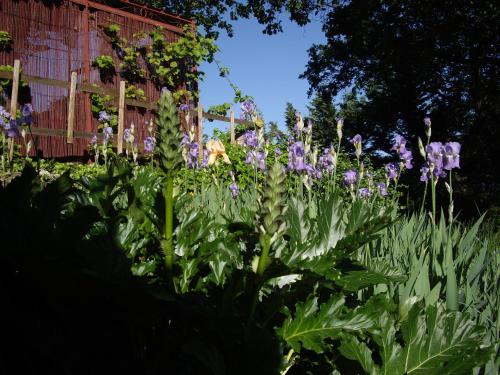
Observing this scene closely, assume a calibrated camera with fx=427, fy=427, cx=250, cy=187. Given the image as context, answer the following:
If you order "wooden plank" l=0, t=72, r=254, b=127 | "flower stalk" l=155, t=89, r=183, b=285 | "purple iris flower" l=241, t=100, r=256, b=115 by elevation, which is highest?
"wooden plank" l=0, t=72, r=254, b=127

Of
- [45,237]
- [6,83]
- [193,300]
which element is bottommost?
[193,300]

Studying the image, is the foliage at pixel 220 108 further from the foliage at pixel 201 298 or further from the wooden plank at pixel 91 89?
the foliage at pixel 201 298

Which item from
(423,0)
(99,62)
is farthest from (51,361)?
(423,0)

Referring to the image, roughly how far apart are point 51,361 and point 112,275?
19 cm

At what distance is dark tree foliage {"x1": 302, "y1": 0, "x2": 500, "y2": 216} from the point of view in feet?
39.3

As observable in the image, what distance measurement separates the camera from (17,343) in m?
0.70

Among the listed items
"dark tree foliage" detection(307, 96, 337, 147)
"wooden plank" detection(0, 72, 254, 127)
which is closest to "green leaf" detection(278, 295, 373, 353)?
"wooden plank" detection(0, 72, 254, 127)

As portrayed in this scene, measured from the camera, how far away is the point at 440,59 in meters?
13.4

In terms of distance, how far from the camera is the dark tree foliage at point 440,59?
39.3 ft

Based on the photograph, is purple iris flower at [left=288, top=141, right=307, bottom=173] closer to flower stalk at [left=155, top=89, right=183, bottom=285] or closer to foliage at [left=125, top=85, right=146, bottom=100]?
flower stalk at [left=155, top=89, right=183, bottom=285]

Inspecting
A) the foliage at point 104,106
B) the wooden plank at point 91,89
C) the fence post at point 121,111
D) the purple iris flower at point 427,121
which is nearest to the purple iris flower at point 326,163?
the purple iris flower at point 427,121

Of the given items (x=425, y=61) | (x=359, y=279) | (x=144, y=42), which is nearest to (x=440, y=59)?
(x=425, y=61)

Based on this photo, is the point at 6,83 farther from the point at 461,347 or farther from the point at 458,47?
the point at 458,47

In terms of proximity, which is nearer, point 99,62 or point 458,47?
point 99,62
